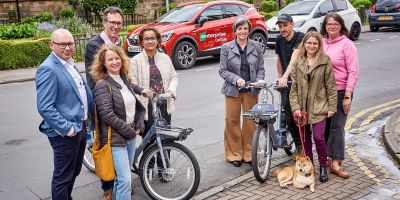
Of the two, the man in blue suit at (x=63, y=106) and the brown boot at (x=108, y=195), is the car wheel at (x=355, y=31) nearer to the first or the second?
the brown boot at (x=108, y=195)

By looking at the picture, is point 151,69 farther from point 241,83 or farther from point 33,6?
point 33,6

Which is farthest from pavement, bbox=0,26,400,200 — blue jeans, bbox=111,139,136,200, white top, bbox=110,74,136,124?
white top, bbox=110,74,136,124

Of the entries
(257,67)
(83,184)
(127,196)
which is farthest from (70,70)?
(257,67)

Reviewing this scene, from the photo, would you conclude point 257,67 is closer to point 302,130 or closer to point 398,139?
point 302,130

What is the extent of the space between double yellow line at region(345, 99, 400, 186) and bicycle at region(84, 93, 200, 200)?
2.15 m

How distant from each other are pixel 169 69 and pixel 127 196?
1.49 metres

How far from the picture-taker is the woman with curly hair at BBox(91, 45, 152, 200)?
14.4 ft

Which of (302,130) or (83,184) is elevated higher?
(302,130)

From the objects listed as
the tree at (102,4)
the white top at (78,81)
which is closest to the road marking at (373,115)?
the white top at (78,81)

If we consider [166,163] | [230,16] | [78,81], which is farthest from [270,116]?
[230,16]

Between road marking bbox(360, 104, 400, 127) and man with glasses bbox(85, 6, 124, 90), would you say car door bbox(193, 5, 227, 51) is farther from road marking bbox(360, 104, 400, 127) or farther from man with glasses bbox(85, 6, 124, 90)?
man with glasses bbox(85, 6, 124, 90)

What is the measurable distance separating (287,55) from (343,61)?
783 millimetres

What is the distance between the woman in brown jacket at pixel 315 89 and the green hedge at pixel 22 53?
1161cm

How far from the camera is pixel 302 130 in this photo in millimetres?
5590
